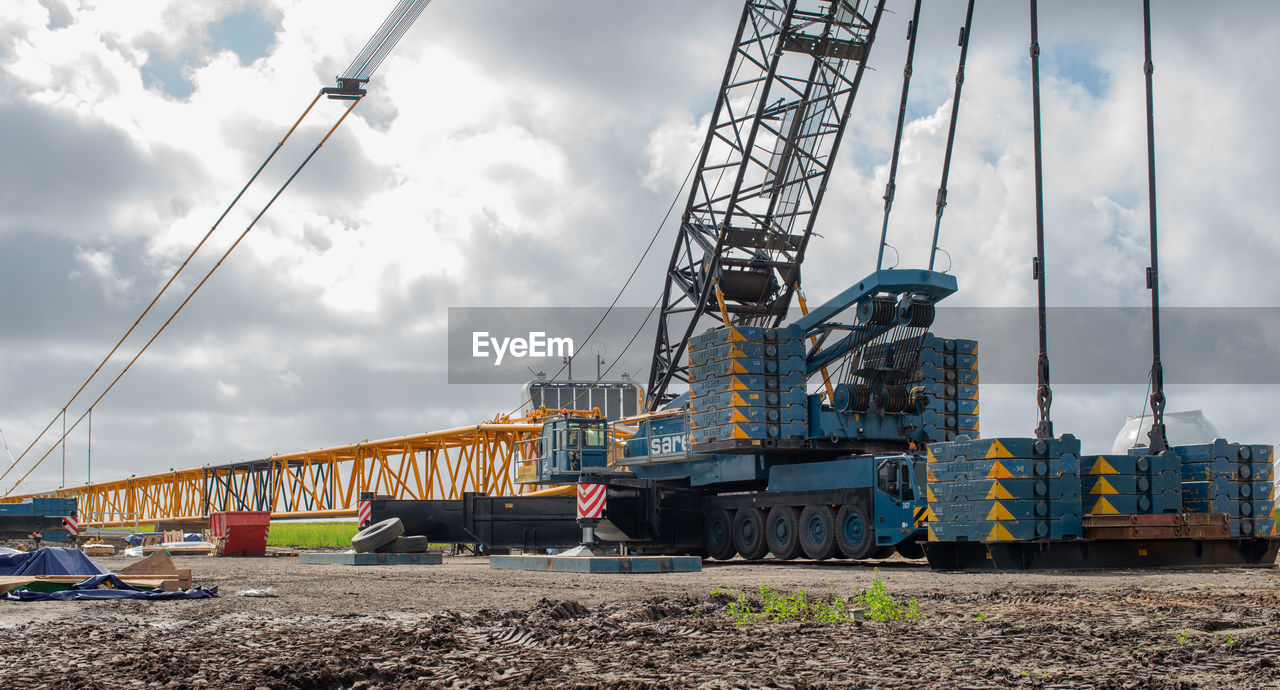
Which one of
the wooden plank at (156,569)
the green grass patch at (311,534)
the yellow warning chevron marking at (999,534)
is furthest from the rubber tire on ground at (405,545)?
the green grass patch at (311,534)

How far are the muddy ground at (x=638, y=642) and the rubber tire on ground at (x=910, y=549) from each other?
296 inches

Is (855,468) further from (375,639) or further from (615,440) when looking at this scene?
(375,639)

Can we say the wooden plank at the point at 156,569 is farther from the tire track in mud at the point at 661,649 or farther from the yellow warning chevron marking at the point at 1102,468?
the yellow warning chevron marking at the point at 1102,468

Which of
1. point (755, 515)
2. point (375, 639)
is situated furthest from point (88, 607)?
point (755, 515)

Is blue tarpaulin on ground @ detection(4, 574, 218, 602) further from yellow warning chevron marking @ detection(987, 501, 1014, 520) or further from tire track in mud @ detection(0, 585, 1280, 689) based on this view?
yellow warning chevron marking @ detection(987, 501, 1014, 520)

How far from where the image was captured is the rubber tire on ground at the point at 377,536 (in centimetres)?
2291

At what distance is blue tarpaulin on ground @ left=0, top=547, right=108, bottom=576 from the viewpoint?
13.4 m

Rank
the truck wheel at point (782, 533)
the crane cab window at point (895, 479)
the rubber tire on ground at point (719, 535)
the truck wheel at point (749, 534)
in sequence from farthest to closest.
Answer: the rubber tire on ground at point (719, 535) < the truck wheel at point (749, 534) < the truck wheel at point (782, 533) < the crane cab window at point (895, 479)

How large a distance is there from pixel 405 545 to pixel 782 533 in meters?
7.61

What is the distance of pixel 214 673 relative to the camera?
678 centimetres

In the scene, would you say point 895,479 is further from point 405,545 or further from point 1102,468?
point 405,545

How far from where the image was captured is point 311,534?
46.9 metres

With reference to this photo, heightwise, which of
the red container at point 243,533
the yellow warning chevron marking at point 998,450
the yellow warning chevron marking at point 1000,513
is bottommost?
the red container at point 243,533

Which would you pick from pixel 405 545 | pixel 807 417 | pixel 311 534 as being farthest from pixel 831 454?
pixel 311 534
